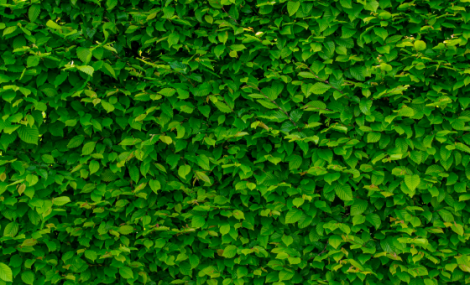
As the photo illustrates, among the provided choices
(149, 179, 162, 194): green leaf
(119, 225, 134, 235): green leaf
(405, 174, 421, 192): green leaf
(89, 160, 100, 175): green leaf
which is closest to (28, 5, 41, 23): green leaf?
(89, 160, 100, 175): green leaf

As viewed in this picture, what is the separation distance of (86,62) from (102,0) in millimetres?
546

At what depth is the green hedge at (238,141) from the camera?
8.35 feet

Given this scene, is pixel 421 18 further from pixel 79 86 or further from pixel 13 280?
pixel 13 280

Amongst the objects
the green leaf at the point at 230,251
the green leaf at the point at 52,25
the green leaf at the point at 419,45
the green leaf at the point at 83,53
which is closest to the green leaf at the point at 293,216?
the green leaf at the point at 230,251

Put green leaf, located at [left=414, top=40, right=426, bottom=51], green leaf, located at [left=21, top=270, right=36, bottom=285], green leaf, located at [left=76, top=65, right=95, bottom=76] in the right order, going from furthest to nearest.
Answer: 1. green leaf, located at [left=21, top=270, right=36, bottom=285]
2. green leaf, located at [left=414, top=40, right=426, bottom=51]
3. green leaf, located at [left=76, top=65, right=95, bottom=76]

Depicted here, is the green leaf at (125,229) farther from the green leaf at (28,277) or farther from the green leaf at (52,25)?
the green leaf at (52,25)

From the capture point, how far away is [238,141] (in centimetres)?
273

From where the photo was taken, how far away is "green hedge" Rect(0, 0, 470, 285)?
2545mm

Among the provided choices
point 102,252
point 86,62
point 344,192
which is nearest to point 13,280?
point 102,252

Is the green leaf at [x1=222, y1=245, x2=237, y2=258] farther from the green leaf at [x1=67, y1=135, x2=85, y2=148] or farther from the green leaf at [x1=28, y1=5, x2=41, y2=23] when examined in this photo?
the green leaf at [x1=28, y1=5, x2=41, y2=23]

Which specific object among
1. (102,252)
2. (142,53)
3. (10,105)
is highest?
(142,53)

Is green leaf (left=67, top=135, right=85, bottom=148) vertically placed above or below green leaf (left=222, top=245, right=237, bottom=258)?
above

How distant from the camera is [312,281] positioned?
271 centimetres

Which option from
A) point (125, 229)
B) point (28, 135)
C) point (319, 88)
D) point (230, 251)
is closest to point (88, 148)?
A: point (28, 135)
